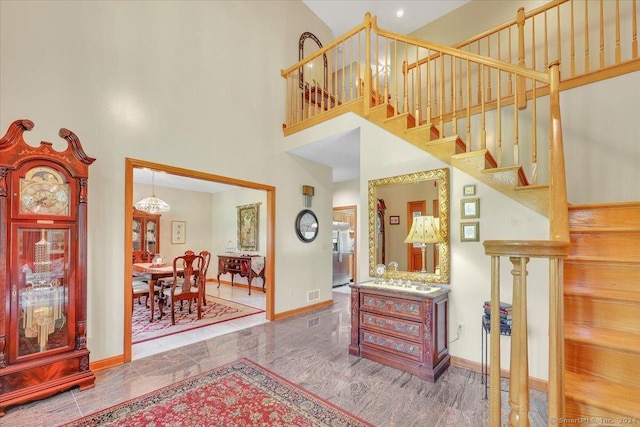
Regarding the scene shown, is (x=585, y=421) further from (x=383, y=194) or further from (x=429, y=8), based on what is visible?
(x=429, y=8)

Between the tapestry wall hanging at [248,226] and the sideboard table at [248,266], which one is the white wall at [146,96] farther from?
the tapestry wall hanging at [248,226]

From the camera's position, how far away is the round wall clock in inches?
197

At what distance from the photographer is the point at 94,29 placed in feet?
9.53

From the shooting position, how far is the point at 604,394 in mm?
1328

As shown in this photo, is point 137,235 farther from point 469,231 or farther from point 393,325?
point 469,231

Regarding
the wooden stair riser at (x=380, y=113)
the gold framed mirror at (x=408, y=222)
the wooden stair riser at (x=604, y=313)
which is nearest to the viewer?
the wooden stair riser at (x=604, y=313)

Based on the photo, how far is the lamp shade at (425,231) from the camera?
297cm

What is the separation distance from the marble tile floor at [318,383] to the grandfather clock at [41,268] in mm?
214

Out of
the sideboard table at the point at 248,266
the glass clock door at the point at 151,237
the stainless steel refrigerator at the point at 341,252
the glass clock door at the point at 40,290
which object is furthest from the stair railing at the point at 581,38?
the glass clock door at the point at 151,237

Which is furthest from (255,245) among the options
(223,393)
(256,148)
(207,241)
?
(223,393)

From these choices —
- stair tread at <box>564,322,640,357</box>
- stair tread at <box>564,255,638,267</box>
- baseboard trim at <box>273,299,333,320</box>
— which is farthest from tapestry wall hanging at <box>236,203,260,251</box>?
stair tread at <box>564,322,640,357</box>

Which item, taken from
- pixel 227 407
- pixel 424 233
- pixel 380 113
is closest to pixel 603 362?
pixel 424 233

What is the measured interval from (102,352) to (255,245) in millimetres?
4458

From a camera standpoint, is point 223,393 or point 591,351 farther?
point 223,393
